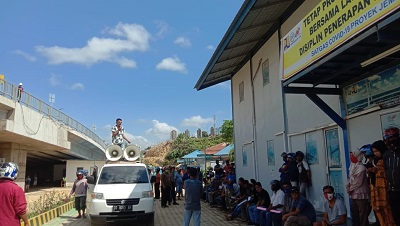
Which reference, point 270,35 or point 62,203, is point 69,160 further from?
point 270,35

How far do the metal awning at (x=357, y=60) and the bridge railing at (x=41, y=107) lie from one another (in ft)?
48.0

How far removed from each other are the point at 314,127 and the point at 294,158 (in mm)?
983

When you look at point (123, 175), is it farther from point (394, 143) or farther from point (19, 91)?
point (19, 91)

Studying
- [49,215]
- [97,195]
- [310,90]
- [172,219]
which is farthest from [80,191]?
[310,90]

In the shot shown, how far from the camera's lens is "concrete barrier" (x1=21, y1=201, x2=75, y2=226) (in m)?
10.6

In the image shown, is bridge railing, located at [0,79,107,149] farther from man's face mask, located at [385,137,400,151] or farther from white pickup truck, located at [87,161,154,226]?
man's face mask, located at [385,137,400,151]

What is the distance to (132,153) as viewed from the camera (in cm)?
1170

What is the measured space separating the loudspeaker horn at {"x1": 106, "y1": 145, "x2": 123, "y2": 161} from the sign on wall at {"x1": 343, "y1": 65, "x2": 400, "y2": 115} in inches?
287

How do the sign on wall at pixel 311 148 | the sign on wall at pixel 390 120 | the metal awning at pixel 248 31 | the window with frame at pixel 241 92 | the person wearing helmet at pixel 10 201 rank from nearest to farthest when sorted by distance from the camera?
1. the person wearing helmet at pixel 10 201
2. the sign on wall at pixel 390 120
3. the sign on wall at pixel 311 148
4. the metal awning at pixel 248 31
5. the window with frame at pixel 241 92

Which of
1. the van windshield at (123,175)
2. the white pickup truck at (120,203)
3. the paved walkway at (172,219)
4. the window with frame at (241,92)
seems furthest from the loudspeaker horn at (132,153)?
the window with frame at (241,92)

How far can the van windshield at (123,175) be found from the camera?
1011 cm

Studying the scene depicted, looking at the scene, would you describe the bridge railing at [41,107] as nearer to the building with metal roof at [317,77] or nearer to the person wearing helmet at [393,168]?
the building with metal roof at [317,77]

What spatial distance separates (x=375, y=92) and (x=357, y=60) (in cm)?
97

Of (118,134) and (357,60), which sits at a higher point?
(357,60)
